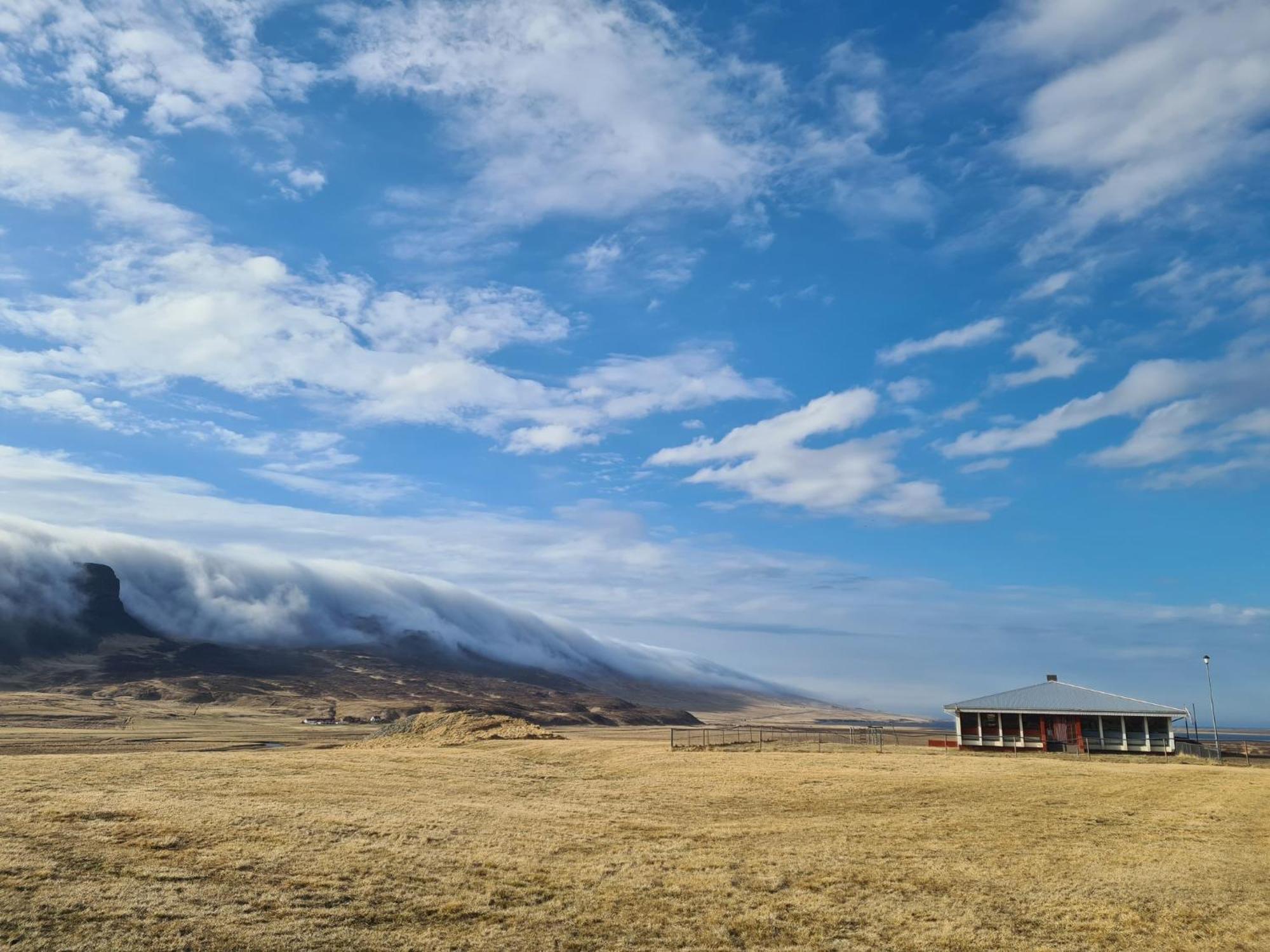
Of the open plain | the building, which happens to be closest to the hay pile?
the open plain

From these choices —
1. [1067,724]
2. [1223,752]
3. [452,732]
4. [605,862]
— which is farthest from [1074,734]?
[605,862]

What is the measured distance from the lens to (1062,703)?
60.3 metres

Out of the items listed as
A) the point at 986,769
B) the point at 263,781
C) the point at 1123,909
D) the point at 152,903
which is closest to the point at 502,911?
the point at 152,903

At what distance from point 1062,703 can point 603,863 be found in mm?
51260

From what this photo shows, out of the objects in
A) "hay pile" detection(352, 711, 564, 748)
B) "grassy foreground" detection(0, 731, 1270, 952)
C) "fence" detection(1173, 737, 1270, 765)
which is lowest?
"grassy foreground" detection(0, 731, 1270, 952)

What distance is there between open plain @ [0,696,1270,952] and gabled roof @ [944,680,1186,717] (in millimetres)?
22605

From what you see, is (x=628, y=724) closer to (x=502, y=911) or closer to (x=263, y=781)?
(x=263, y=781)

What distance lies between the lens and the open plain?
49.1 ft

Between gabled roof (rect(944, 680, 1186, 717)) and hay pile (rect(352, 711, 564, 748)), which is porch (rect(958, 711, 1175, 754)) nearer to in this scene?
gabled roof (rect(944, 680, 1186, 717))

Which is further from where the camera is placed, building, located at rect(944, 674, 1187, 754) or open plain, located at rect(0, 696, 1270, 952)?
building, located at rect(944, 674, 1187, 754)

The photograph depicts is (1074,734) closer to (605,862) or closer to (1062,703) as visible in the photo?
(1062,703)

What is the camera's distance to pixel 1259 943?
50.7 ft

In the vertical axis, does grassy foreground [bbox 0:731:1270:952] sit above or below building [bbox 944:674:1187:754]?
below

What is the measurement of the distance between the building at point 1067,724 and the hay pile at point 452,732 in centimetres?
2990
